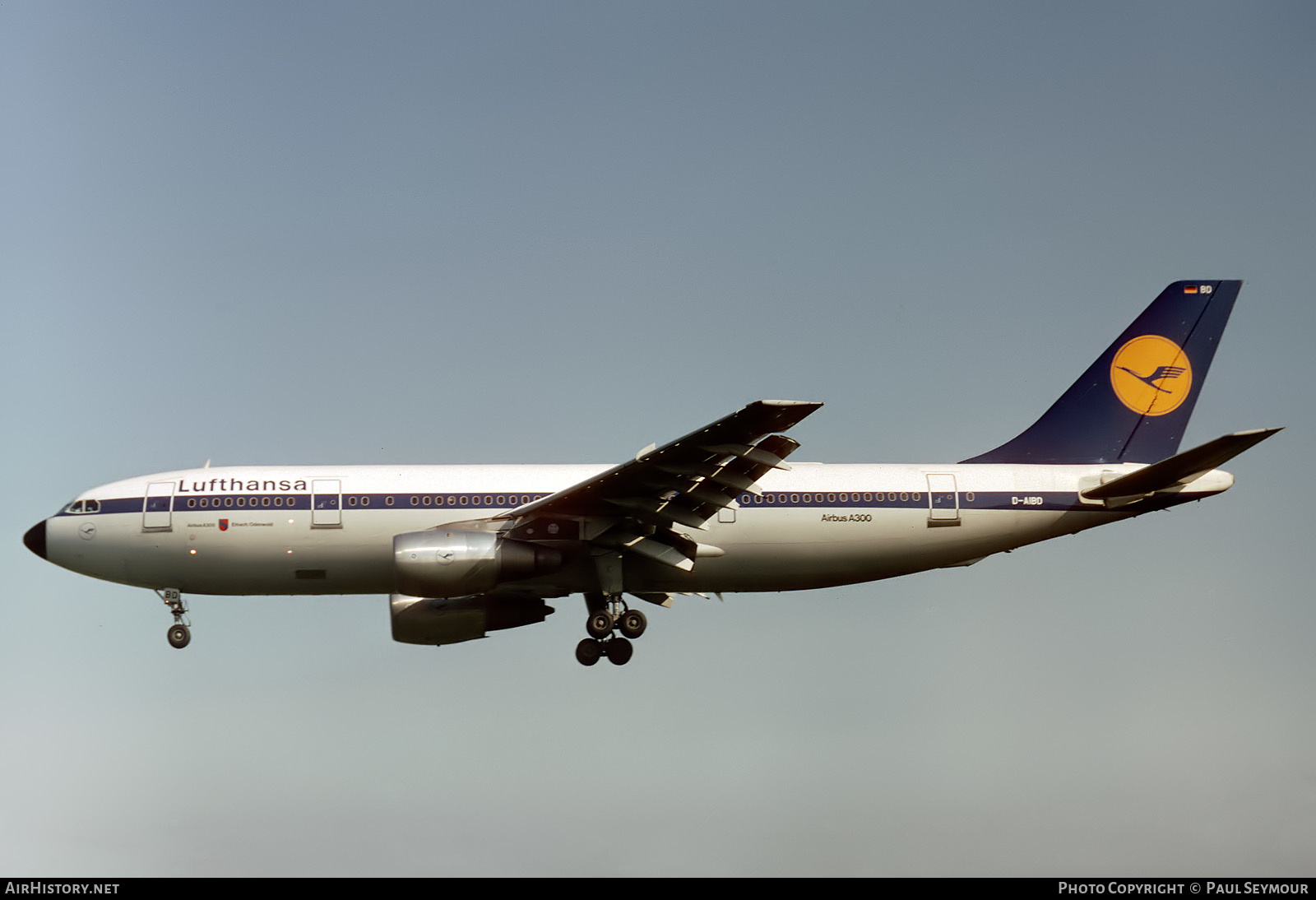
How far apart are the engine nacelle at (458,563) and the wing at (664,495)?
31.8 inches

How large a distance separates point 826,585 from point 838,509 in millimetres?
2153

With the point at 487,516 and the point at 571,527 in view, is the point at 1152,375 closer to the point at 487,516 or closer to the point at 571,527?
the point at 571,527

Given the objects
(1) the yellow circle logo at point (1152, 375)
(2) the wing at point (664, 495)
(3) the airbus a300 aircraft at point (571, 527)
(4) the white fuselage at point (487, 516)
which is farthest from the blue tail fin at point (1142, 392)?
(2) the wing at point (664, 495)

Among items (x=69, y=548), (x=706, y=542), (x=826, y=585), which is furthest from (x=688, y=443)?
(x=69, y=548)

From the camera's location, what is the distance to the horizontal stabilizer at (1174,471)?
31344 millimetres

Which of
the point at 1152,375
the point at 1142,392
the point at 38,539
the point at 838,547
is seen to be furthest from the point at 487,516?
the point at 1152,375

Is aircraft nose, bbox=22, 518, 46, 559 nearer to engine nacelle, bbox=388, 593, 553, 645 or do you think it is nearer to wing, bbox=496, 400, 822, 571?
engine nacelle, bbox=388, 593, 553, 645

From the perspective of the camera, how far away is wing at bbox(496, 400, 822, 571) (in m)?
30.2

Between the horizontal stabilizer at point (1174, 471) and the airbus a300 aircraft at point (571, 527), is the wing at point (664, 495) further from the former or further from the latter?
the horizontal stabilizer at point (1174, 471)

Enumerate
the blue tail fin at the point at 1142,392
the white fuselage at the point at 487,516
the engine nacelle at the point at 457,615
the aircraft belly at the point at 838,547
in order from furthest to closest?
the blue tail fin at the point at 1142,392 < the engine nacelle at the point at 457,615 < the aircraft belly at the point at 838,547 < the white fuselage at the point at 487,516

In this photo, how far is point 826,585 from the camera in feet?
116

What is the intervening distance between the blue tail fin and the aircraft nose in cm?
2214

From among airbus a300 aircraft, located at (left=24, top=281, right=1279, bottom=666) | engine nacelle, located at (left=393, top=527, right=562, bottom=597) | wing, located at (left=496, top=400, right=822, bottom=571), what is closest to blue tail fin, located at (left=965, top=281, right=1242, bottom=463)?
airbus a300 aircraft, located at (left=24, top=281, right=1279, bottom=666)

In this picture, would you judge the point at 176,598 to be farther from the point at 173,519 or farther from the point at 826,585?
the point at 826,585
